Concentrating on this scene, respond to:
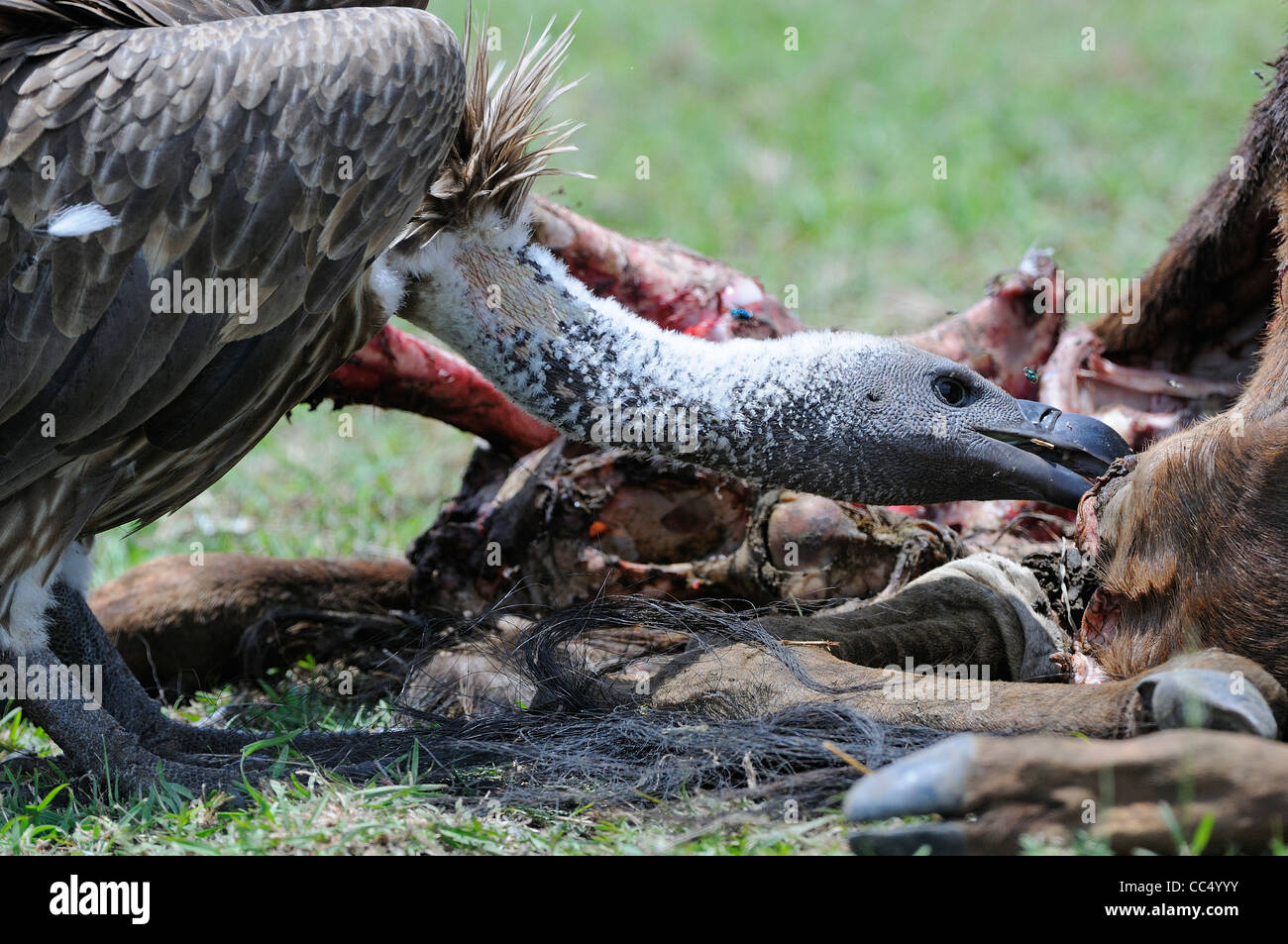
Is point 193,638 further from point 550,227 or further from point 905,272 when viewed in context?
point 905,272

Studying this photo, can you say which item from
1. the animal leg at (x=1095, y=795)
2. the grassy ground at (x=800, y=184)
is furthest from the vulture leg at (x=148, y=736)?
the animal leg at (x=1095, y=795)

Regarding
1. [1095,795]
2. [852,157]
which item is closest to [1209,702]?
[1095,795]

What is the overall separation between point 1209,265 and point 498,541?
2.36 meters

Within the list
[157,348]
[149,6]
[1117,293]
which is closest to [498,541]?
[157,348]

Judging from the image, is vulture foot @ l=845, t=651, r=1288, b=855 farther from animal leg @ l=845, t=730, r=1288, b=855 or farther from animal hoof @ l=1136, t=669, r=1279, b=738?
animal hoof @ l=1136, t=669, r=1279, b=738

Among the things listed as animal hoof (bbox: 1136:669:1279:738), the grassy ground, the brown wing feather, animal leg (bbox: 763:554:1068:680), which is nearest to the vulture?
the brown wing feather

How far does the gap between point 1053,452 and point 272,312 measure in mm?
2037

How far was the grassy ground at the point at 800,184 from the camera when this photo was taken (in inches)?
111

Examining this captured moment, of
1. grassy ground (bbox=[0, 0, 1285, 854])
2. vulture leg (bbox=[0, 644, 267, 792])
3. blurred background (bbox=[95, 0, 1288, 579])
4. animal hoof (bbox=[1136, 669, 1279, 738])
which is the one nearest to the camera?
animal hoof (bbox=[1136, 669, 1279, 738])

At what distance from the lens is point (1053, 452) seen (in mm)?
3525

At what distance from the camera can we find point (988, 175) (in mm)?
8203

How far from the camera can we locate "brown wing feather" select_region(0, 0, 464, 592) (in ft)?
10.1

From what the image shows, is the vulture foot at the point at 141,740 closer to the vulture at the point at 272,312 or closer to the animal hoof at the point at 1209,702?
the vulture at the point at 272,312

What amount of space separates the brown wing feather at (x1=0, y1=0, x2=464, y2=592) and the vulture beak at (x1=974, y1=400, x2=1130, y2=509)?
169cm
